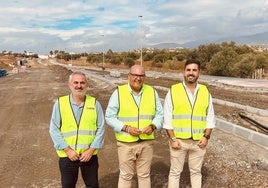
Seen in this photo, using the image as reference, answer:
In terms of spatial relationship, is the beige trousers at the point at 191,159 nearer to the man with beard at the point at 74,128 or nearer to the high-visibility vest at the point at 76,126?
the man with beard at the point at 74,128

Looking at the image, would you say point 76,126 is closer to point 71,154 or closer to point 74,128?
point 74,128

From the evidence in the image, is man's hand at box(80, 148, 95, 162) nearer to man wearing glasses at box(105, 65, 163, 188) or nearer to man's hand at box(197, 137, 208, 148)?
man wearing glasses at box(105, 65, 163, 188)

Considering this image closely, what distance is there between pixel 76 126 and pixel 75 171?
1.86 ft

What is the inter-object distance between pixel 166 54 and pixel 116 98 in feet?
264

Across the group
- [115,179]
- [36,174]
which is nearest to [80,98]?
[115,179]

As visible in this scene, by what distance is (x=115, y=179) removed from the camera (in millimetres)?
6066

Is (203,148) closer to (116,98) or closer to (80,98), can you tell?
(116,98)

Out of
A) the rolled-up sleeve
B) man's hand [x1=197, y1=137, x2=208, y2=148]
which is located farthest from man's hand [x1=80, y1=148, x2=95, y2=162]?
man's hand [x1=197, y1=137, x2=208, y2=148]

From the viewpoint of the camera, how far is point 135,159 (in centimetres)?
443

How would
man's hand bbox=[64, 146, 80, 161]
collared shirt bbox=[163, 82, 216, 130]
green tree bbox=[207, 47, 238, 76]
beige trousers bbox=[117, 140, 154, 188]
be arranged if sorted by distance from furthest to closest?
green tree bbox=[207, 47, 238, 76], collared shirt bbox=[163, 82, 216, 130], beige trousers bbox=[117, 140, 154, 188], man's hand bbox=[64, 146, 80, 161]

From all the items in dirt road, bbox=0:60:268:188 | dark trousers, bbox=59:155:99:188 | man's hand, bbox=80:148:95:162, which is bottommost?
dirt road, bbox=0:60:268:188

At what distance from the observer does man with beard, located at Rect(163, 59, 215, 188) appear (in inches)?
174

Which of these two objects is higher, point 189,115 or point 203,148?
point 189,115

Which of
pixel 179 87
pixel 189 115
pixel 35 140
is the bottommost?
pixel 35 140
